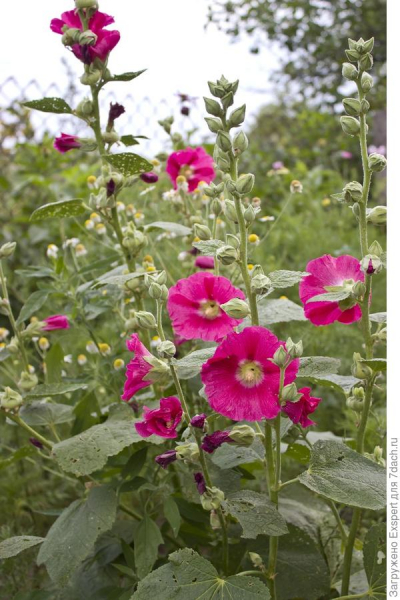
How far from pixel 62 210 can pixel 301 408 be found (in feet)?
1.60

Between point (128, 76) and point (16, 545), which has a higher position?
point (128, 76)

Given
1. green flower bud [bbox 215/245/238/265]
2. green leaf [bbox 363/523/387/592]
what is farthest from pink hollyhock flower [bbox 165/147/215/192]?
green leaf [bbox 363/523/387/592]

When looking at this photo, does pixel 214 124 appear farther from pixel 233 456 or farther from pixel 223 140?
pixel 233 456

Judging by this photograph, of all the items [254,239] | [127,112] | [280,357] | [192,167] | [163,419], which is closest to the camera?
[280,357]

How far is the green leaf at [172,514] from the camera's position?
888mm

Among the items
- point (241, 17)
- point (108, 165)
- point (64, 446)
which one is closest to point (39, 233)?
point (241, 17)

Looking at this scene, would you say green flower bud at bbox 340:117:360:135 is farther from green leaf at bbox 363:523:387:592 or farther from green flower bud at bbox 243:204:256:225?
green leaf at bbox 363:523:387:592

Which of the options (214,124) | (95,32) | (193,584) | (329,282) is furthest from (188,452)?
(95,32)

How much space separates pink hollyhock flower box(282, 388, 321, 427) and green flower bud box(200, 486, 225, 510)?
0.38 feet

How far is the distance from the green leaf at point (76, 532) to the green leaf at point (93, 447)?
0.27 ft

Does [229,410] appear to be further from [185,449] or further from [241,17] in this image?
[241,17]

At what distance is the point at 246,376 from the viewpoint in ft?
2.40

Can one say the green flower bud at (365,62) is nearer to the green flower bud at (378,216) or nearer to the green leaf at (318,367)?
the green flower bud at (378,216)

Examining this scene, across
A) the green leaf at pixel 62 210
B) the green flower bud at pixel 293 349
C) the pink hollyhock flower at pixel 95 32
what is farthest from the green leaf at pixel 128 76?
the green flower bud at pixel 293 349
